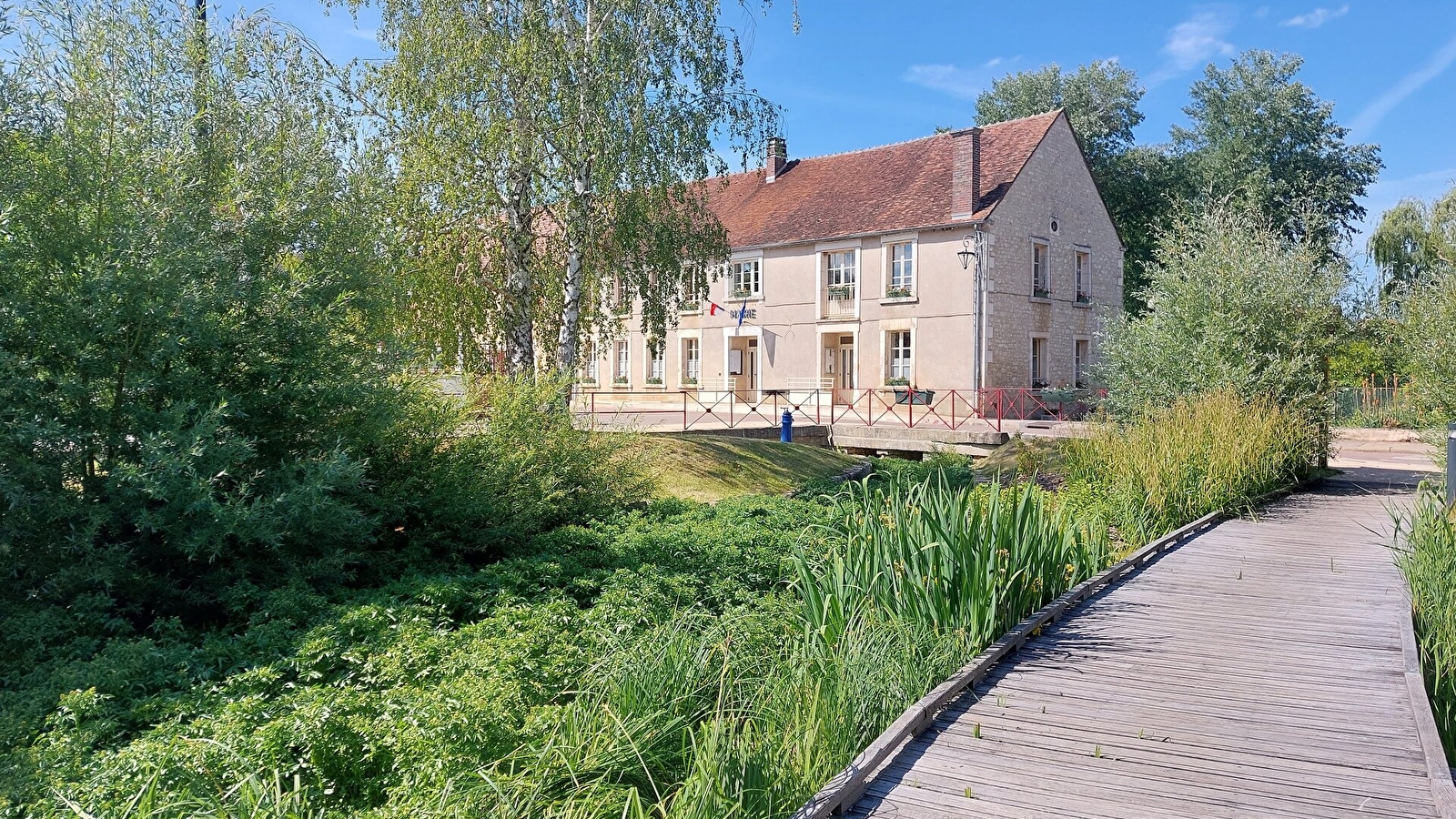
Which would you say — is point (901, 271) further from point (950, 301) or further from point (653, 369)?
point (653, 369)

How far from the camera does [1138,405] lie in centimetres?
1287

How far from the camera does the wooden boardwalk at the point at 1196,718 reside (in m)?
3.56

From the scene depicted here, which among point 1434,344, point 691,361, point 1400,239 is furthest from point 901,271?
point 1400,239

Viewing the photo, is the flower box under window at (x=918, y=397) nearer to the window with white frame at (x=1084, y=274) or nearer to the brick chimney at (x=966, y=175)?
the brick chimney at (x=966, y=175)

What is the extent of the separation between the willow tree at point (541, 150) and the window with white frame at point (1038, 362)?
15.2m

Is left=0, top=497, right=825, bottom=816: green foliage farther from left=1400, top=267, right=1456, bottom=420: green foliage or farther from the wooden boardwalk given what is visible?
left=1400, top=267, right=1456, bottom=420: green foliage

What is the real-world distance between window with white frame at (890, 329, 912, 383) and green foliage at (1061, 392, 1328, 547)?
45.6ft

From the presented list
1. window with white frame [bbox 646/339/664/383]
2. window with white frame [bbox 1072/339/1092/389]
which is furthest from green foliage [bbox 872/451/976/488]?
window with white frame [bbox 646/339/664/383]

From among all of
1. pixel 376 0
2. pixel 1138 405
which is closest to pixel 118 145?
pixel 376 0

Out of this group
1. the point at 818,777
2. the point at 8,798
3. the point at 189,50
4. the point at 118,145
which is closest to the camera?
the point at 8,798

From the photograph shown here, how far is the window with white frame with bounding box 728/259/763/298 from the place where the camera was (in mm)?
28031

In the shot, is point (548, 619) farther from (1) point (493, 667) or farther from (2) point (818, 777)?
(2) point (818, 777)

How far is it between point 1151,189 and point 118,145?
113 ft

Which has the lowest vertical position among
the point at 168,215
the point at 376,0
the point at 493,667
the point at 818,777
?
the point at 818,777
